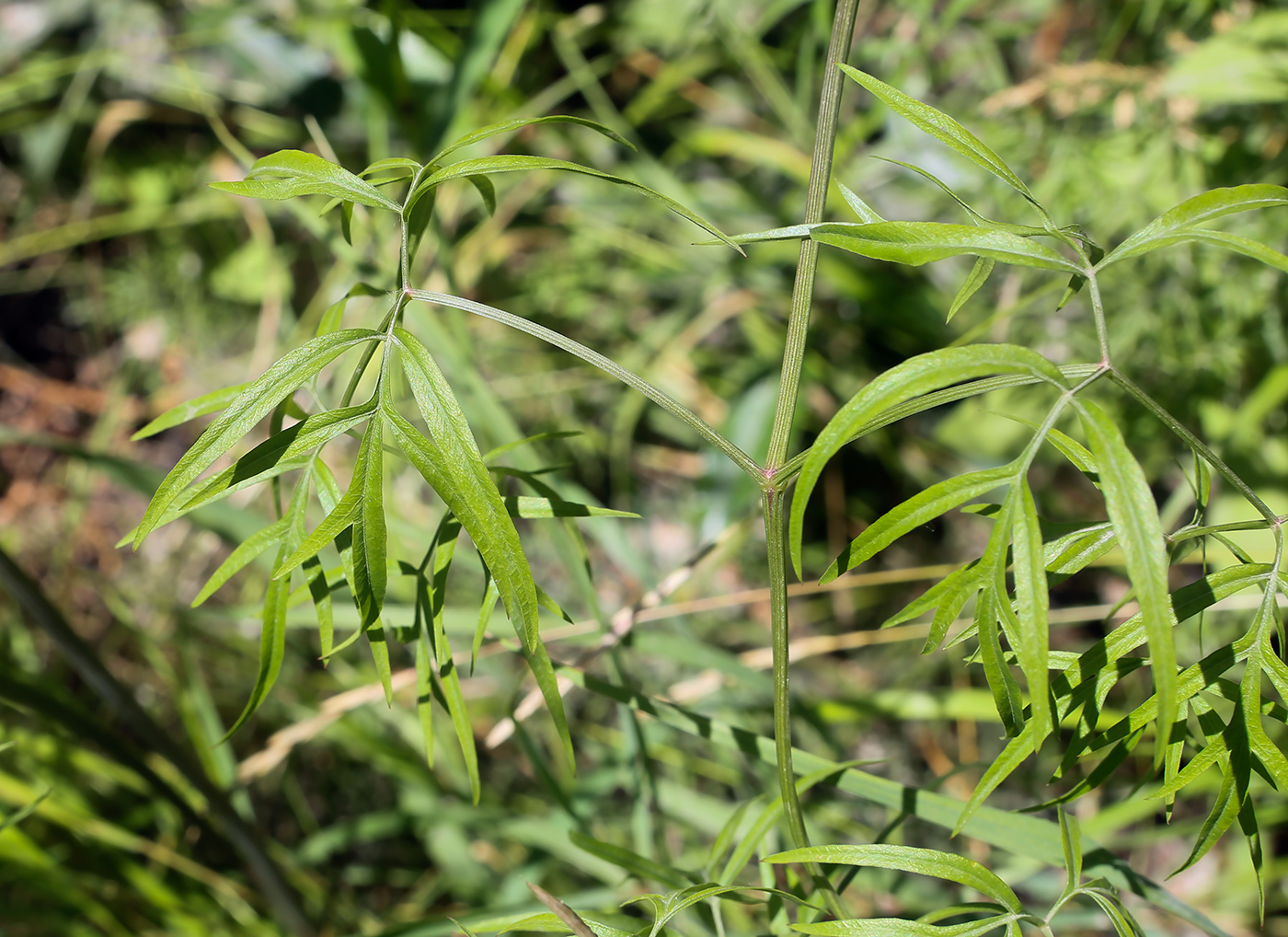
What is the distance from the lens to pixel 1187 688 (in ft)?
1.57

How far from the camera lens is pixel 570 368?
1.77 metres

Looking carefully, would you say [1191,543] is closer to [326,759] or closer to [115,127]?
[326,759]

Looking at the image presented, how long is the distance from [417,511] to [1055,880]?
1.27 m

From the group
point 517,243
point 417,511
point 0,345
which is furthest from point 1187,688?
point 0,345

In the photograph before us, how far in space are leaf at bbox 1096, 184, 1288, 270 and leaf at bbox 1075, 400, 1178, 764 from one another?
0.37ft

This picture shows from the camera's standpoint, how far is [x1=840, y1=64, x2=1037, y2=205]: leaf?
0.46m

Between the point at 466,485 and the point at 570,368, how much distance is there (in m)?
1.33

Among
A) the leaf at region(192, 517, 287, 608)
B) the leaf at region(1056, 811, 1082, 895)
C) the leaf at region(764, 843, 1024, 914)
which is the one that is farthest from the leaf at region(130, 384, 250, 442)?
the leaf at region(1056, 811, 1082, 895)

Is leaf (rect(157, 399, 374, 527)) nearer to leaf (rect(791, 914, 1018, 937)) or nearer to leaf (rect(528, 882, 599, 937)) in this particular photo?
leaf (rect(528, 882, 599, 937))

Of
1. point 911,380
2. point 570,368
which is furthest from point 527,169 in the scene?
point 570,368

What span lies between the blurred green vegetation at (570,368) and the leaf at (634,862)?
27cm

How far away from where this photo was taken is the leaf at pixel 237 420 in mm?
448

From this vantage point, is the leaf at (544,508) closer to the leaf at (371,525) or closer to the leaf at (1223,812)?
the leaf at (371,525)

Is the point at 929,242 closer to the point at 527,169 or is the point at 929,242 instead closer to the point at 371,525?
the point at 527,169
